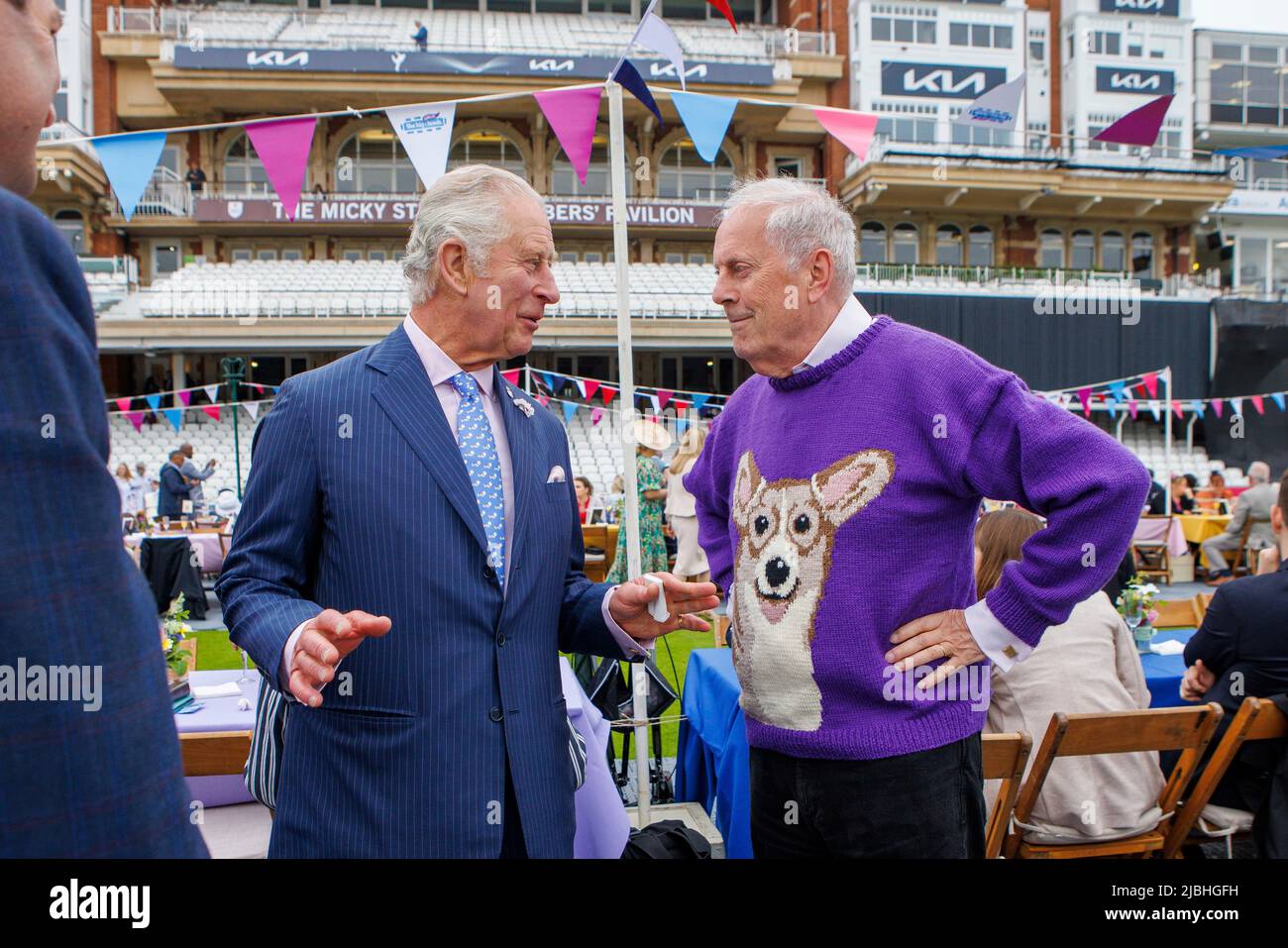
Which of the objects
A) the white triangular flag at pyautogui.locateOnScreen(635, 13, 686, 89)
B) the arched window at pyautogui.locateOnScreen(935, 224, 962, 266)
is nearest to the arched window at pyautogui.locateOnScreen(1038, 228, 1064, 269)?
the arched window at pyautogui.locateOnScreen(935, 224, 962, 266)

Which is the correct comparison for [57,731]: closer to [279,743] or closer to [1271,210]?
[279,743]

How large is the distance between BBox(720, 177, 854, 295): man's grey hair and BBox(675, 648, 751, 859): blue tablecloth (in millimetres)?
1503

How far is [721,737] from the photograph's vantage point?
12.3ft

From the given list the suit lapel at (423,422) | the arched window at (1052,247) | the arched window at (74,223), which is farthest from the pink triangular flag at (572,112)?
the arched window at (1052,247)

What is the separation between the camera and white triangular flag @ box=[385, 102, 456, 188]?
5582mm

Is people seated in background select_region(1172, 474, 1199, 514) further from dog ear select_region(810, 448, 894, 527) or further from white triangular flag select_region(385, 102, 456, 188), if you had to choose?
dog ear select_region(810, 448, 894, 527)

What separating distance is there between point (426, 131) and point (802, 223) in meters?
4.33

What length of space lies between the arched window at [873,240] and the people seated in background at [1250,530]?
19.8m

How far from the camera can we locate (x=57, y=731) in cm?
79

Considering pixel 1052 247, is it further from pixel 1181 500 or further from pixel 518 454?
pixel 518 454

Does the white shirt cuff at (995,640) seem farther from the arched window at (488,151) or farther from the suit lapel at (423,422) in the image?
the arched window at (488,151)

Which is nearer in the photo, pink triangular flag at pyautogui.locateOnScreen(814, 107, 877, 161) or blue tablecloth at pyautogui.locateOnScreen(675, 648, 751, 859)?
blue tablecloth at pyautogui.locateOnScreen(675, 648, 751, 859)

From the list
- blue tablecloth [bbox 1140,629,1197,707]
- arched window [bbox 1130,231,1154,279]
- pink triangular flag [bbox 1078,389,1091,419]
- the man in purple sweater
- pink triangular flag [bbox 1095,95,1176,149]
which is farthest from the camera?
arched window [bbox 1130,231,1154,279]

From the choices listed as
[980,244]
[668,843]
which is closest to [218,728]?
[668,843]
